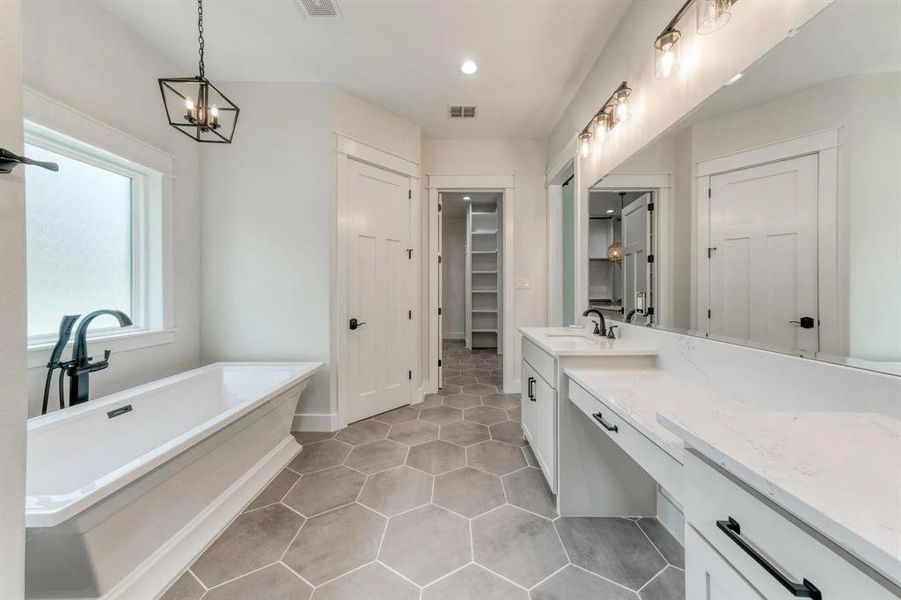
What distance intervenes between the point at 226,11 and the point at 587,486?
3467mm

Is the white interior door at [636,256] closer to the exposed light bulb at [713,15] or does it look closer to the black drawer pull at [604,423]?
the exposed light bulb at [713,15]

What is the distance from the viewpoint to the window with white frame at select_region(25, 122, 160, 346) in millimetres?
1677

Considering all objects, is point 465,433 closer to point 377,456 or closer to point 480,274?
point 377,456

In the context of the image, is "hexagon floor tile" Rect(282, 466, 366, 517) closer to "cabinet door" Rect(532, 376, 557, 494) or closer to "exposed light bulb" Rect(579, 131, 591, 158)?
"cabinet door" Rect(532, 376, 557, 494)

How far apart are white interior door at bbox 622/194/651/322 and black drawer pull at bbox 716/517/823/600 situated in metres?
1.24

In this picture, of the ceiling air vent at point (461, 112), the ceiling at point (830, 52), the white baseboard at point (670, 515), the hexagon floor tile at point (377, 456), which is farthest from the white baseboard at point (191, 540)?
the ceiling air vent at point (461, 112)

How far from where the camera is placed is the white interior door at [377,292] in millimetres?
2727

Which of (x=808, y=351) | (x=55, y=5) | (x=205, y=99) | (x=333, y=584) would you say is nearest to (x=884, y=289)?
(x=808, y=351)

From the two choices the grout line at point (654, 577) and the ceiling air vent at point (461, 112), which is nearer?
the grout line at point (654, 577)

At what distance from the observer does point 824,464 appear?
537 mm

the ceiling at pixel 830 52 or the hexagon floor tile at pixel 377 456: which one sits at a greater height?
the ceiling at pixel 830 52

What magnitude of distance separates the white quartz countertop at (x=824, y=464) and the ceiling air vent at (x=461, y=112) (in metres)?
2.96

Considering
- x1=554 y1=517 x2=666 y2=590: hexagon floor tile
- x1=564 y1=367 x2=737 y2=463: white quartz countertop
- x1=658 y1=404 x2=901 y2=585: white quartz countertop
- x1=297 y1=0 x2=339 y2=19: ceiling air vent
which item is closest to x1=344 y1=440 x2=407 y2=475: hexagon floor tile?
x1=554 y1=517 x2=666 y2=590: hexagon floor tile

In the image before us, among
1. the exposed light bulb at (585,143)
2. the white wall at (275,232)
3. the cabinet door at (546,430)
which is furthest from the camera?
the white wall at (275,232)
